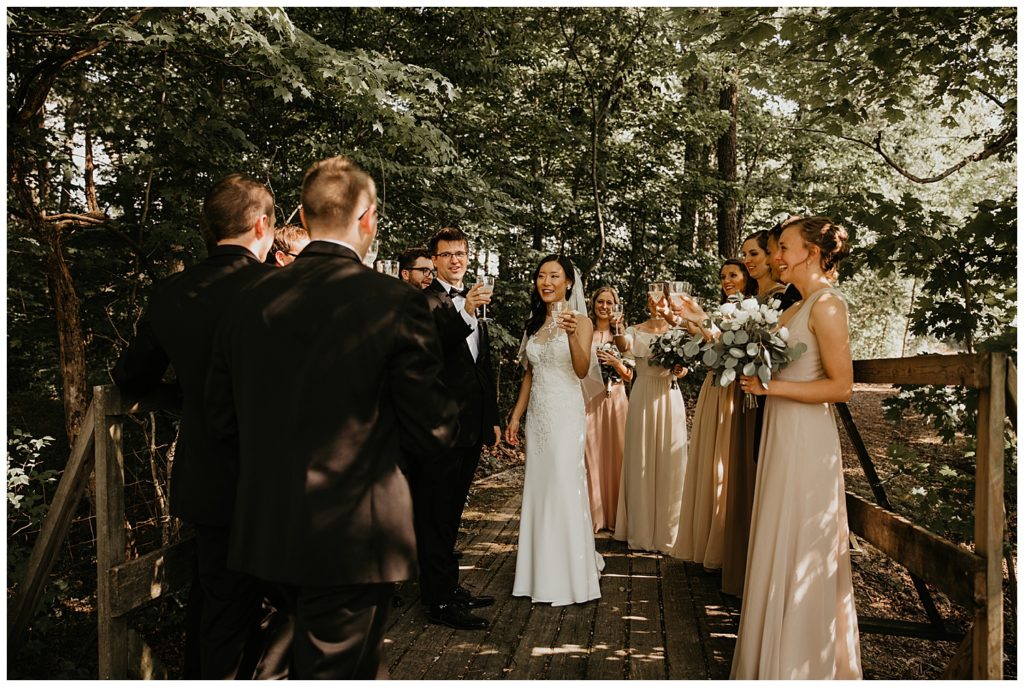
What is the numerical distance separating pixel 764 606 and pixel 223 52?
5944 mm

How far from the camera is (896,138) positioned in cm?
1853

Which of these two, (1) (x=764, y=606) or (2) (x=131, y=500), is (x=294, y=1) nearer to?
(1) (x=764, y=606)

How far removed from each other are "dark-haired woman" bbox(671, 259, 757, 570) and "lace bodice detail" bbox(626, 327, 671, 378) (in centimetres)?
74

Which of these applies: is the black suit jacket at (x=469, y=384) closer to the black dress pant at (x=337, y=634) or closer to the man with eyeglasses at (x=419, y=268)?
the man with eyeglasses at (x=419, y=268)

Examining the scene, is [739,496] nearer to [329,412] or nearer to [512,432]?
[512,432]

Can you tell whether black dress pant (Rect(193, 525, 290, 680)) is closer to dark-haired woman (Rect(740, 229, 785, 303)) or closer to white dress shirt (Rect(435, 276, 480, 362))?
white dress shirt (Rect(435, 276, 480, 362))

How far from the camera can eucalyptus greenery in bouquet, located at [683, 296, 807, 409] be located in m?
3.45

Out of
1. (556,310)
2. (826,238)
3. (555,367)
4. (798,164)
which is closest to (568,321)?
→ (556,310)

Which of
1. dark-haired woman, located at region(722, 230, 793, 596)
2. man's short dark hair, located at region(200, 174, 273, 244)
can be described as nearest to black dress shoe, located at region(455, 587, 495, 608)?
dark-haired woman, located at region(722, 230, 793, 596)

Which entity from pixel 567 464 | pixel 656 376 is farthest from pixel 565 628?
pixel 656 376

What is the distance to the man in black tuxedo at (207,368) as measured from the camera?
283 cm

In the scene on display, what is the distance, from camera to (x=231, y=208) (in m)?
3.01

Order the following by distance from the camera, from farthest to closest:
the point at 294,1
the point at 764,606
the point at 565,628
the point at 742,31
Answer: the point at 742,31 → the point at 294,1 → the point at 565,628 → the point at 764,606

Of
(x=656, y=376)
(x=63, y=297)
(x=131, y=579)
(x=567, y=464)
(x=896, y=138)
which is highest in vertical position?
(x=896, y=138)
